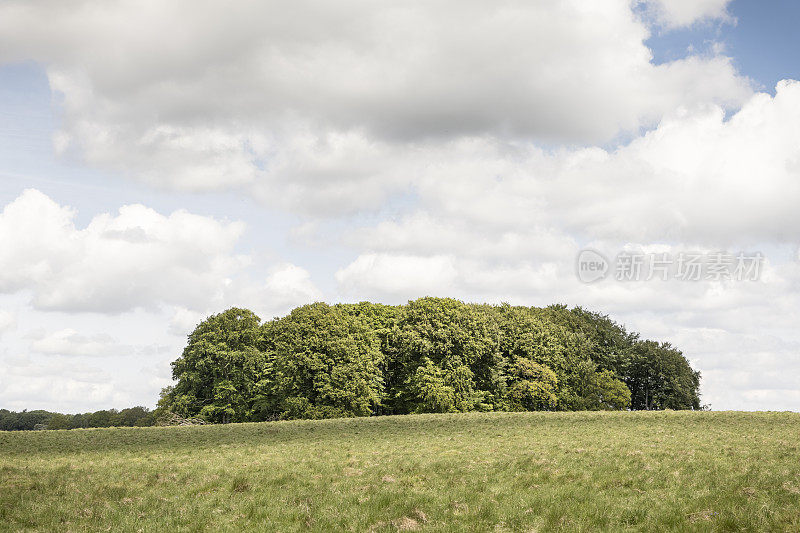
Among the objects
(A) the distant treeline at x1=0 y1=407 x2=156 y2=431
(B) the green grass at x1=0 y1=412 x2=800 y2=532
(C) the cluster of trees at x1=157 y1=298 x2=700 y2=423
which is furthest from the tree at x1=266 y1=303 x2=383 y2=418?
(A) the distant treeline at x1=0 y1=407 x2=156 y2=431

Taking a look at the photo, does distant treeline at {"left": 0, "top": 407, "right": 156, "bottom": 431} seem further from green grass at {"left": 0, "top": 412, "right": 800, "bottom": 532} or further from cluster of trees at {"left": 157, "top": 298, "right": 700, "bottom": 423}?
green grass at {"left": 0, "top": 412, "right": 800, "bottom": 532}

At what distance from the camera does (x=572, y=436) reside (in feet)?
118

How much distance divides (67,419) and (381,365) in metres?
91.9

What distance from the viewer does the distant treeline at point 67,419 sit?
408ft

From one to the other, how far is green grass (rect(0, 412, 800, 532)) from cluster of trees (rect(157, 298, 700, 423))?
38676mm

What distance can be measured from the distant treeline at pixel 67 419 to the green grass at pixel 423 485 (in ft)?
332

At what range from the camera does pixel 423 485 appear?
1998 centimetres

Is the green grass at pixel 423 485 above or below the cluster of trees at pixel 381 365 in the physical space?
below

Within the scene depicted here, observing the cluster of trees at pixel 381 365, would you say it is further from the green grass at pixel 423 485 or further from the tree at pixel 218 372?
the green grass at pixel 423 485

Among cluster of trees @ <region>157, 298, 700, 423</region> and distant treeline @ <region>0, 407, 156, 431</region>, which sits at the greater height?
cluster of trees @ <region>157, 298, 700, 423</region>

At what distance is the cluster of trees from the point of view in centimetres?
7425

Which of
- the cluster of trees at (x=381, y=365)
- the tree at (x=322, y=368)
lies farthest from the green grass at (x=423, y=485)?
the cluster of trees at (x=381, y=365)

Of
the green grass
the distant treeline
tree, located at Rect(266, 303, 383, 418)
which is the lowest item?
the distant treeline

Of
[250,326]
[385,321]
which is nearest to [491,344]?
[385,321]
